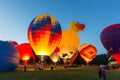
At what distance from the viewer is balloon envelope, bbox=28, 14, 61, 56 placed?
4038cm

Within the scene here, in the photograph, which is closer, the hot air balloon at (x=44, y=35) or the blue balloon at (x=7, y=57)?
the blue balloon at (x=7, y=57)

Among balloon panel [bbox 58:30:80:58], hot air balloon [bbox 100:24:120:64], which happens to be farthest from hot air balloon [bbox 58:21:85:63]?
hot air balloon [bbox 100:24:120:64]

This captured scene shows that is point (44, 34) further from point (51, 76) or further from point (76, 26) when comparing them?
point (76, 26)

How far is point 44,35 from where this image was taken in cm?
4047

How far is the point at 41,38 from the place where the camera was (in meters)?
40.4

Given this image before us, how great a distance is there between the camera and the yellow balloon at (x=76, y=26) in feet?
222

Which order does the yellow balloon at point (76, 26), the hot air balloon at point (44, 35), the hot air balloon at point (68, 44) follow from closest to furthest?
the hot air balloon at point (44, 35) < the hot air balloon at point (68, 44) < the yellow balloon at point (76, 26)

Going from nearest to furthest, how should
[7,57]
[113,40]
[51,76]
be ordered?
[51,76] → [7,57] → [113,40]

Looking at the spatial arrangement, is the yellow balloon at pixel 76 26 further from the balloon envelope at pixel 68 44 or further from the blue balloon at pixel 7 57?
the blue balloon at pixel 7 57

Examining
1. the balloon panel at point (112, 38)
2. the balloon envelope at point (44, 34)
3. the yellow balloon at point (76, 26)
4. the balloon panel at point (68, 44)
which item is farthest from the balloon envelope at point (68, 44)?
the balloon envelope at point (44, 34)

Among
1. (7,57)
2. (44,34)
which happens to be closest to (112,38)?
(44,34)

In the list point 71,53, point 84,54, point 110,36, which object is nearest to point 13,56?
point 110,36

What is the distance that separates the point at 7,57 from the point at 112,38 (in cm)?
1854

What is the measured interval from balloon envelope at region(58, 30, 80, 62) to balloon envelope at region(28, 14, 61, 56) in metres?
15.3
